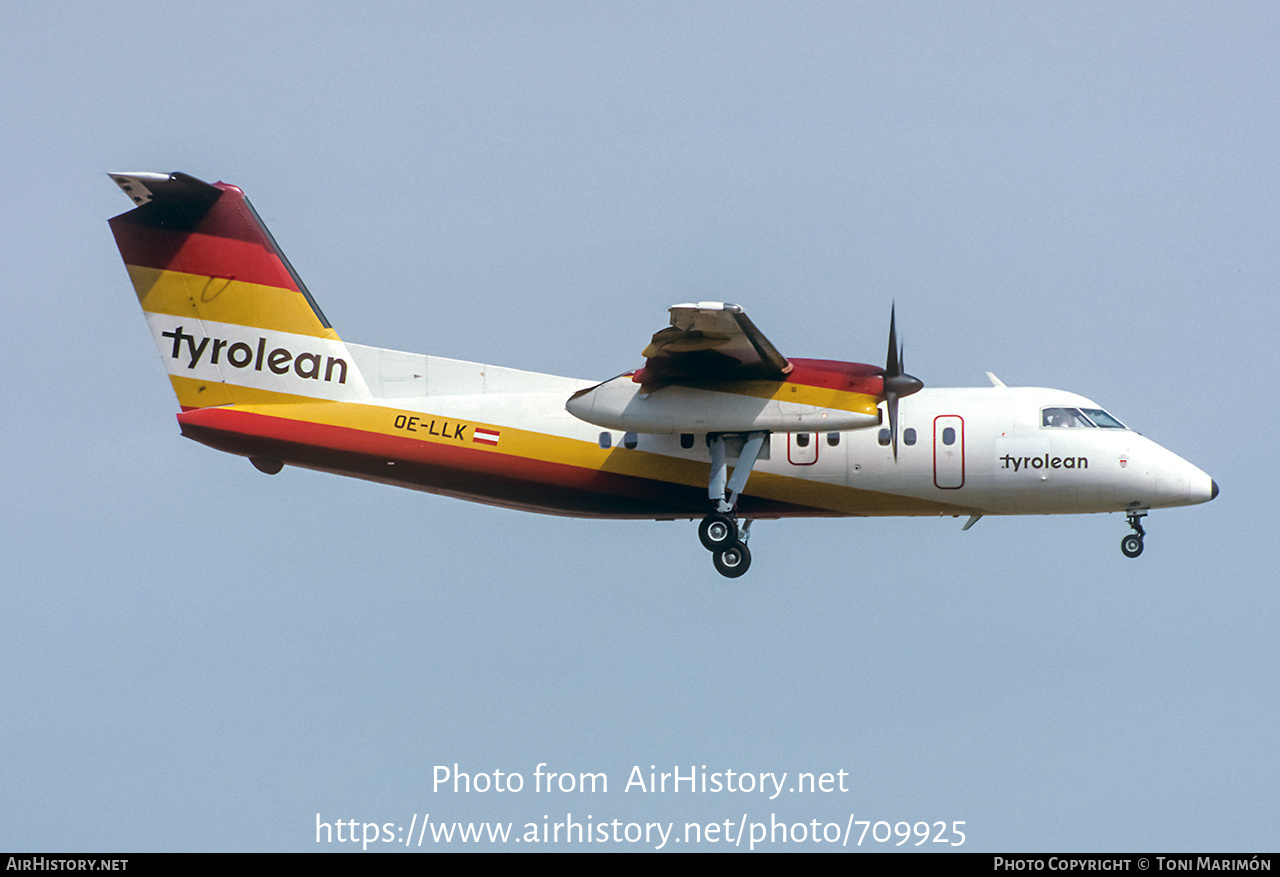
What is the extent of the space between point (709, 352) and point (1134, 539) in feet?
23.6

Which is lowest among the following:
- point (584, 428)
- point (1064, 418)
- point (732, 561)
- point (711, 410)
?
point (732, 561)

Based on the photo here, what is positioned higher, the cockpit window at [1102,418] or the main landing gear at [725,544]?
the cockpit window at [1102,418]

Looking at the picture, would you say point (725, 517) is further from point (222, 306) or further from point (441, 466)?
point (222, 306)

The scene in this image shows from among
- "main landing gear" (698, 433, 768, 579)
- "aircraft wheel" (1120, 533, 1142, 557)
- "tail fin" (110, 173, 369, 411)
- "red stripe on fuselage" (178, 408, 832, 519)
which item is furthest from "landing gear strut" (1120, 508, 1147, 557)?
"tail fin" (110, 173, 369, 411)

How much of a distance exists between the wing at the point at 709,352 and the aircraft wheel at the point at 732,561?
8.38 ft

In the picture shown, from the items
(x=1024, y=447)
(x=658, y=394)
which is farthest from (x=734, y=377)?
(x=1024, y=447)

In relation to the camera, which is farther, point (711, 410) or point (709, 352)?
point (711, 410)

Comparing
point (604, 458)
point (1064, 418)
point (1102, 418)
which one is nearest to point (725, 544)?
point (604, 458)

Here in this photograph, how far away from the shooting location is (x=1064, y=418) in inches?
843

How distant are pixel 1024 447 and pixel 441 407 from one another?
28.1 ft

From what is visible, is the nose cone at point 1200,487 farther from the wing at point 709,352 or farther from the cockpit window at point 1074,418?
the wing at point 709,352

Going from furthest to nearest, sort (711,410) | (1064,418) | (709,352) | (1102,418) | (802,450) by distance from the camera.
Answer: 1. (1102,418)
2. (1064,418)
3. (802,450)
4. (711,410)
5. (709,352)

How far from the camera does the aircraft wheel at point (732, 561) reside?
21.2m

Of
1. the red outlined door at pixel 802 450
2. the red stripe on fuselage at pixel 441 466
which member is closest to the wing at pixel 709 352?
the red outlined door at pixel 802 450
